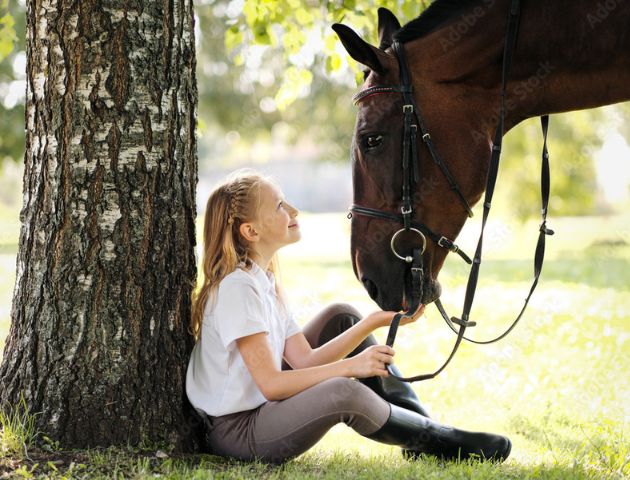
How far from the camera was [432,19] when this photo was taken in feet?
9.16

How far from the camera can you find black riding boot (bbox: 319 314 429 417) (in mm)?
3115

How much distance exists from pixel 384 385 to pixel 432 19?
1.48 m

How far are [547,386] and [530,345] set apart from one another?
1.17 meters

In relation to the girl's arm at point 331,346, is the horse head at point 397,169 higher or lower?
higher

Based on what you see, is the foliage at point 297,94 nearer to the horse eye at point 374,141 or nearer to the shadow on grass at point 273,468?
the horse eye at point 374,141

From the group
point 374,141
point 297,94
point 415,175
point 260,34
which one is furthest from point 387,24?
point 297,94

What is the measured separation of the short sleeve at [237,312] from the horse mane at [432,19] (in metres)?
1.10

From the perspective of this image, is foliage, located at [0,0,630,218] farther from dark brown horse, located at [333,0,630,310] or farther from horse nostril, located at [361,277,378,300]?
horse nostril, located at [361,277,378,300]

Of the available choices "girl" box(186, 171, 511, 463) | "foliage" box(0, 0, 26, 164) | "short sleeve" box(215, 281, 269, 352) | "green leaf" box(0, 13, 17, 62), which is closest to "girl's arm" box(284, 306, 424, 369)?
"girl" box(186, 171, 511, 463)

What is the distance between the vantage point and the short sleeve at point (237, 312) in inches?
105

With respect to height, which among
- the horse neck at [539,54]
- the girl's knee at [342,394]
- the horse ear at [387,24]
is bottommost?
the girl's knee at [342,394]

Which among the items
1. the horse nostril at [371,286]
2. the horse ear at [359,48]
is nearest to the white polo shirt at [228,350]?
the horse nostril at [371,286]

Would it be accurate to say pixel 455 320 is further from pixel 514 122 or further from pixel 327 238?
pixel 327 238

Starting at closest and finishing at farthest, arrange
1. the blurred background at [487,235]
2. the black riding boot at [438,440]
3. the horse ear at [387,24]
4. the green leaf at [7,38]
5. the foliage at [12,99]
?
1. the black riding boot at [438,440]
2. the horse ear at [387,24]
3. the blurred background at [487,235]
4. the green leaf at [7,38]
5. the foliage at [12,99]
